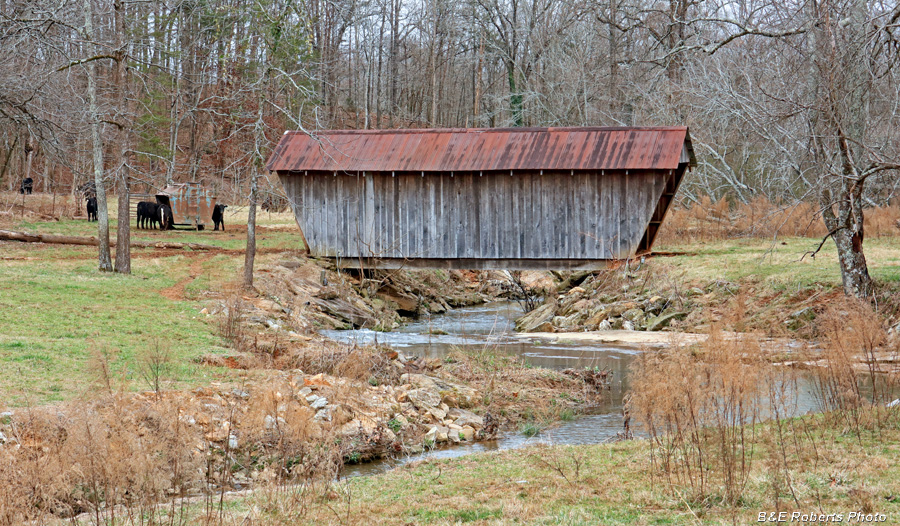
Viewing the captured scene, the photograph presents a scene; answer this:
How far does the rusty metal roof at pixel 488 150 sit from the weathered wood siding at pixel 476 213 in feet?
1.54

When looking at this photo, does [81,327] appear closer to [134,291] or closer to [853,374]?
[134,291]

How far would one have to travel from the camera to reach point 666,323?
1688 centimetres

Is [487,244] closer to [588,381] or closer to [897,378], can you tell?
[588,381]

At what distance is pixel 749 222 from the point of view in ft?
75.7

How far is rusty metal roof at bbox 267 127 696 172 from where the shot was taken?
62.2 feet

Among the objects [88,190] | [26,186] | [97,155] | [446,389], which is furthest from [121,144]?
[26,186]

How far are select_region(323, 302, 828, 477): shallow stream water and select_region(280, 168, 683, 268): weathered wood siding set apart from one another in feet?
6.61

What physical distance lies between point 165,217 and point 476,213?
14.7m

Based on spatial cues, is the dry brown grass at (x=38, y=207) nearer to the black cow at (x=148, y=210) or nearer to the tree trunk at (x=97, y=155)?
the black cow at (x=148, y=210)

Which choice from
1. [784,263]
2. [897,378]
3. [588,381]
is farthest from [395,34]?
[897,378]

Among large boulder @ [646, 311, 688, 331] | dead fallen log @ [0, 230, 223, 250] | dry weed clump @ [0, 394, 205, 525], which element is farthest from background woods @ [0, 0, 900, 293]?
dry weed clump @ [0, 394, 205, 525]

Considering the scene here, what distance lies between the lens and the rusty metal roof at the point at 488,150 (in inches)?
747

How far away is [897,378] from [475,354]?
22.4 feet

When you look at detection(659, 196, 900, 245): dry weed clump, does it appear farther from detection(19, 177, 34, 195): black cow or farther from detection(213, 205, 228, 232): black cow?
detection(19, 177, 34, 195): black cow
